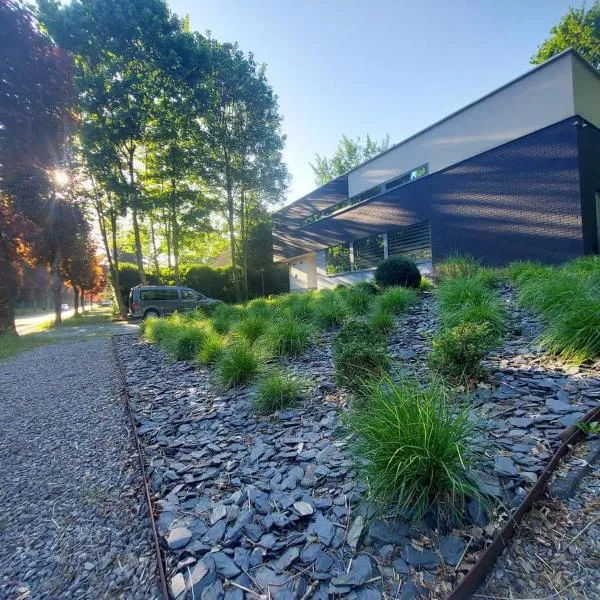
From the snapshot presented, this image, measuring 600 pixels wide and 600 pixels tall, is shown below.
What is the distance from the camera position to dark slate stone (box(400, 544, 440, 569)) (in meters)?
1.36

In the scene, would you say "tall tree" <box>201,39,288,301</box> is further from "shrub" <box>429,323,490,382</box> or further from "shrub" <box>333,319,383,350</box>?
"shrub" <box>429,323,490,382</box>

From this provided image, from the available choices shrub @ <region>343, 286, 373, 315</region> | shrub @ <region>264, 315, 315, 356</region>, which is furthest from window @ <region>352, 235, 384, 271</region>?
shrub @ <region>264, 315, 315, 356</region>

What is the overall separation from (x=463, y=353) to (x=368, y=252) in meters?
12.5

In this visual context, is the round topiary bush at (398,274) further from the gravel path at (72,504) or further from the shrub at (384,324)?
the gravel path at (72,504)

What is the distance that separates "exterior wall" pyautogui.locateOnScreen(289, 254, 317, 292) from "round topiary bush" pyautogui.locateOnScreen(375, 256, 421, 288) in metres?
12.6

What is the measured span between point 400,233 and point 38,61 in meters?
12.7

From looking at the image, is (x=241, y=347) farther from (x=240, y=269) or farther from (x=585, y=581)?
(x=240, y=269)

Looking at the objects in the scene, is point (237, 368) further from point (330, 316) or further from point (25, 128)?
point (25, 128)

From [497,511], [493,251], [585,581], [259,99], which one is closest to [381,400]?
[497,511]

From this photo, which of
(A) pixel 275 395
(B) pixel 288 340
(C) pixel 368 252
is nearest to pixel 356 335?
(A) pixel 275 395

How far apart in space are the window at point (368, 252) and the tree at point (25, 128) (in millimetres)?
11911

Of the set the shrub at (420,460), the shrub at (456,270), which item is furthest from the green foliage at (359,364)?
the shrub at (456,270)

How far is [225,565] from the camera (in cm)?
153

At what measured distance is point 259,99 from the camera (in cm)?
1544
